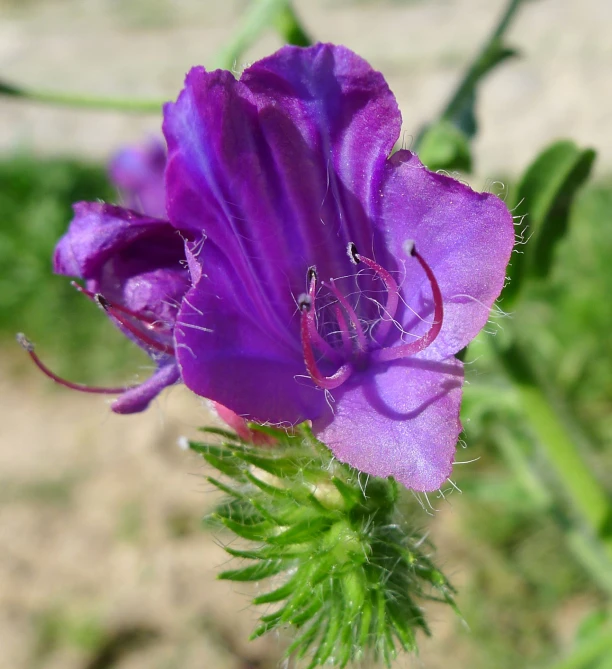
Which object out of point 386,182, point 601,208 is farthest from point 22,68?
point 386,182

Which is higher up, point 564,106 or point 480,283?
point 480,283

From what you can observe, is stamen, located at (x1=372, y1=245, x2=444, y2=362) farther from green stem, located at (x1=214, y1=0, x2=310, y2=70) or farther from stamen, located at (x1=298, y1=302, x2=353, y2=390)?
green stem, located at (x1=214, y1=0, x2=310, y2=70)

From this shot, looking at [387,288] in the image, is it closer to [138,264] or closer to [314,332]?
[314,332]

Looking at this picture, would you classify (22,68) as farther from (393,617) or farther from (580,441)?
(393,617)

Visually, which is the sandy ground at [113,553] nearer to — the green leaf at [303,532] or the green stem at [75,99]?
the green stem at [75,99]

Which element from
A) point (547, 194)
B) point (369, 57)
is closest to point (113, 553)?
point (547, 194)

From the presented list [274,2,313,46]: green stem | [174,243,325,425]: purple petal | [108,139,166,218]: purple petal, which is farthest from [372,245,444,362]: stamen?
[108,139,166,218]: purple petal

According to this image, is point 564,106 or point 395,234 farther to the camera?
point 564,106
